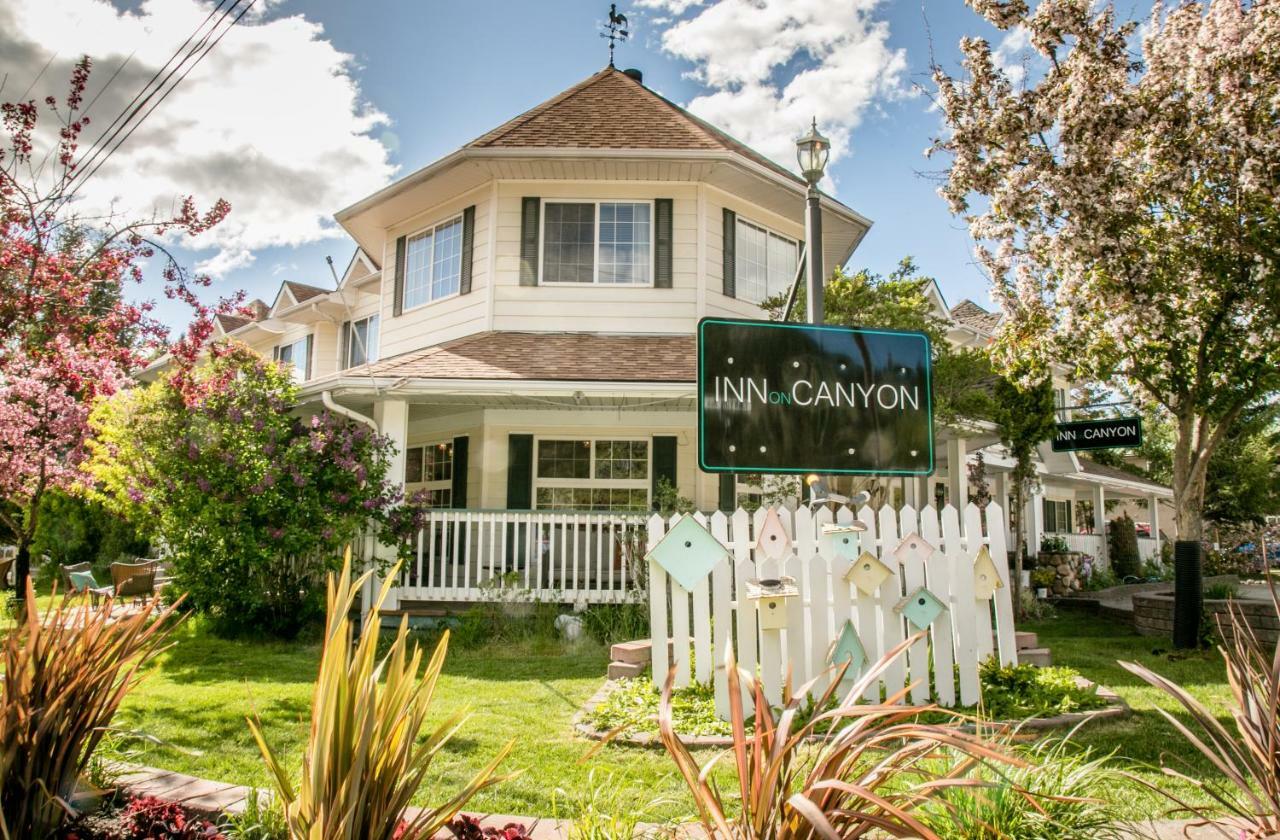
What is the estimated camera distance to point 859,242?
14.2 m

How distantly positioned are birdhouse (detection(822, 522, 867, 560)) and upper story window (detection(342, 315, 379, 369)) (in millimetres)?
13953

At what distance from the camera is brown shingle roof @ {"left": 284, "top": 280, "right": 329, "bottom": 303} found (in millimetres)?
20195

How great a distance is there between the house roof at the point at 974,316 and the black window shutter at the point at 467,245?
40.7 ft

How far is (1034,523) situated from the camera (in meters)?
20.4

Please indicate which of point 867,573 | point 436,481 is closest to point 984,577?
point 867,573

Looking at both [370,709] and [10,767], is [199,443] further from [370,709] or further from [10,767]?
[370,709]

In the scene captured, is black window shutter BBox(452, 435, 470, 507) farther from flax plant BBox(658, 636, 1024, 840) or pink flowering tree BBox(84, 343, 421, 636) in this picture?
flax plant BBox(658, 636, 1024, 840)

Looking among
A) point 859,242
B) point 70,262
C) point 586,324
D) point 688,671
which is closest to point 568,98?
point 586,324

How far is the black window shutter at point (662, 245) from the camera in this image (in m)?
12.1

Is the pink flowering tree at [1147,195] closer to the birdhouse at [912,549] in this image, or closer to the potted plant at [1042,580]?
the birdhouse at [912,549]

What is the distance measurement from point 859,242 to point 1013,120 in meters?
5.05

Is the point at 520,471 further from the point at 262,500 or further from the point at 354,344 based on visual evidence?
the point at 354,344

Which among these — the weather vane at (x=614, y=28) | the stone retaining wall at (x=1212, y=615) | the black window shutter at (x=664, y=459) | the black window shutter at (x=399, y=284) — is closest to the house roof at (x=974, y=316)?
the stone retaining wall at (x=1212, y=615)

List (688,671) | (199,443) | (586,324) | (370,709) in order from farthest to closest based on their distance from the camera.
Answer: (586,324) < (199,443) < (688,671) < (370,709)
